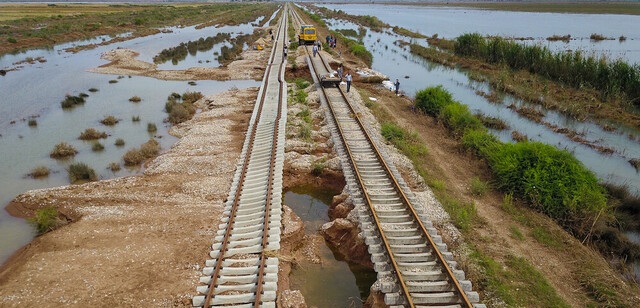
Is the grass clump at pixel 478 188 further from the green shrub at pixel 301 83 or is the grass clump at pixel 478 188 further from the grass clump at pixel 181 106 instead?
the grass clump at pixel 181 106

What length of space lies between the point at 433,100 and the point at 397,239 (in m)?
15.2

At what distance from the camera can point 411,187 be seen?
13891 mm

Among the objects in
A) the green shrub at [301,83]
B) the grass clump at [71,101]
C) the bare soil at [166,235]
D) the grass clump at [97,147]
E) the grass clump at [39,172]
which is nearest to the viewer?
the bare soil at [166,235]

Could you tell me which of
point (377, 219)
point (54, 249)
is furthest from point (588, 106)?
point (54, 249)

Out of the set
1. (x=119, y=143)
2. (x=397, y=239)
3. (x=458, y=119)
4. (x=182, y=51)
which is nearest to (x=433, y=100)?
(x=458, y=119)

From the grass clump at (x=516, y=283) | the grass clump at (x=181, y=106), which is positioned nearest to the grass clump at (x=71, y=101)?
the grass clump at (x=181, y=106)

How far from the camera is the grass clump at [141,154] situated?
18.3 meters

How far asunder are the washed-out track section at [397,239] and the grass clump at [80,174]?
10.5 meters

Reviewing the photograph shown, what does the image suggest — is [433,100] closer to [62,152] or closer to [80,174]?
[80,174]

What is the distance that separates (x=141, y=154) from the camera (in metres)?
18.8

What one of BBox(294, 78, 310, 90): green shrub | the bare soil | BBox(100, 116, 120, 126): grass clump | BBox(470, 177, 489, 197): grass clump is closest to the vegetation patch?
BBox(294, 78, 310, 90): green shrub

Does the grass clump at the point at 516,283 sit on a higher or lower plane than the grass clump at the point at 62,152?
lower

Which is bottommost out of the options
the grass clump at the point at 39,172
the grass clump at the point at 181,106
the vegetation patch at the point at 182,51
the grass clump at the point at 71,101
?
the grass clump at the point at 39,172

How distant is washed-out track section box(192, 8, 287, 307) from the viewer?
8648mm
